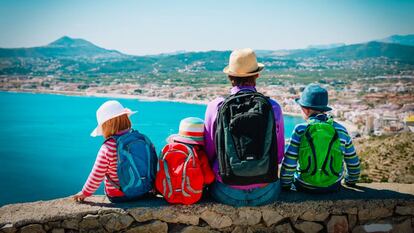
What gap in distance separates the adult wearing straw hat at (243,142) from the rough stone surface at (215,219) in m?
0.08

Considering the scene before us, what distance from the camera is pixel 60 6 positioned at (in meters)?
119

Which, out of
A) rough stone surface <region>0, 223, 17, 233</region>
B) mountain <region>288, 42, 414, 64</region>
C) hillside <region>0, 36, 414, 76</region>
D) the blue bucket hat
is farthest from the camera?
mountain <region>288, 42, 414, 64</region>

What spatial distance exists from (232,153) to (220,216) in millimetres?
364

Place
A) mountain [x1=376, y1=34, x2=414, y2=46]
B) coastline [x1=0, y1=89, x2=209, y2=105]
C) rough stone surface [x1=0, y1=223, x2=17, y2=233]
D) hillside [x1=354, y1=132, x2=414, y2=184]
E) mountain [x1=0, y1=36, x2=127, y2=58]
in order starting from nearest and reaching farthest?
rough stone surface [x1=0, y1=223, x2=17, y2=233], hillside [x1=354, y1=132, x2=414, y2=184], coastline [x1=0, y1=89, x2=209, y2=105], mountain [x1=0, y1=36, x2=127, y2=58], mountain [x1=376, y1=34, x2=414, y2=46]

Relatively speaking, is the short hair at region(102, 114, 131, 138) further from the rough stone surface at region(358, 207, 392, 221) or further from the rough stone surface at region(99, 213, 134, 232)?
the rough stone surface at region(358, 207, 392, 221)

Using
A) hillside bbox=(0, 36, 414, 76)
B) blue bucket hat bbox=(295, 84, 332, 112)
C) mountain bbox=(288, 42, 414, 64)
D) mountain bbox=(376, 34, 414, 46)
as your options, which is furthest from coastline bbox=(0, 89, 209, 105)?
mountain bbox=(376, 34, 414, 46)

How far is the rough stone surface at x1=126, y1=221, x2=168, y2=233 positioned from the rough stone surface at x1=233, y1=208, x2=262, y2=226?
0.38 m

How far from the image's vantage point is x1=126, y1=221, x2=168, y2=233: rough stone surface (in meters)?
1.81

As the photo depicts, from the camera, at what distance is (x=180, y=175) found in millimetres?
1849

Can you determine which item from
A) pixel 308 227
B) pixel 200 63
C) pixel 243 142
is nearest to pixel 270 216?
pixel 308 227

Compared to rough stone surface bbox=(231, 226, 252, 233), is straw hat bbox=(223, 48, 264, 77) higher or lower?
higher

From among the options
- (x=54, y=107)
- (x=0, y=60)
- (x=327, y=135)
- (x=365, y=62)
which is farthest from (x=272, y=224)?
(x=365, y=62)

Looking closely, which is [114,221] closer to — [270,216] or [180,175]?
[180,175]

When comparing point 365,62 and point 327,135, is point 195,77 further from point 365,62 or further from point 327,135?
point 327,135
